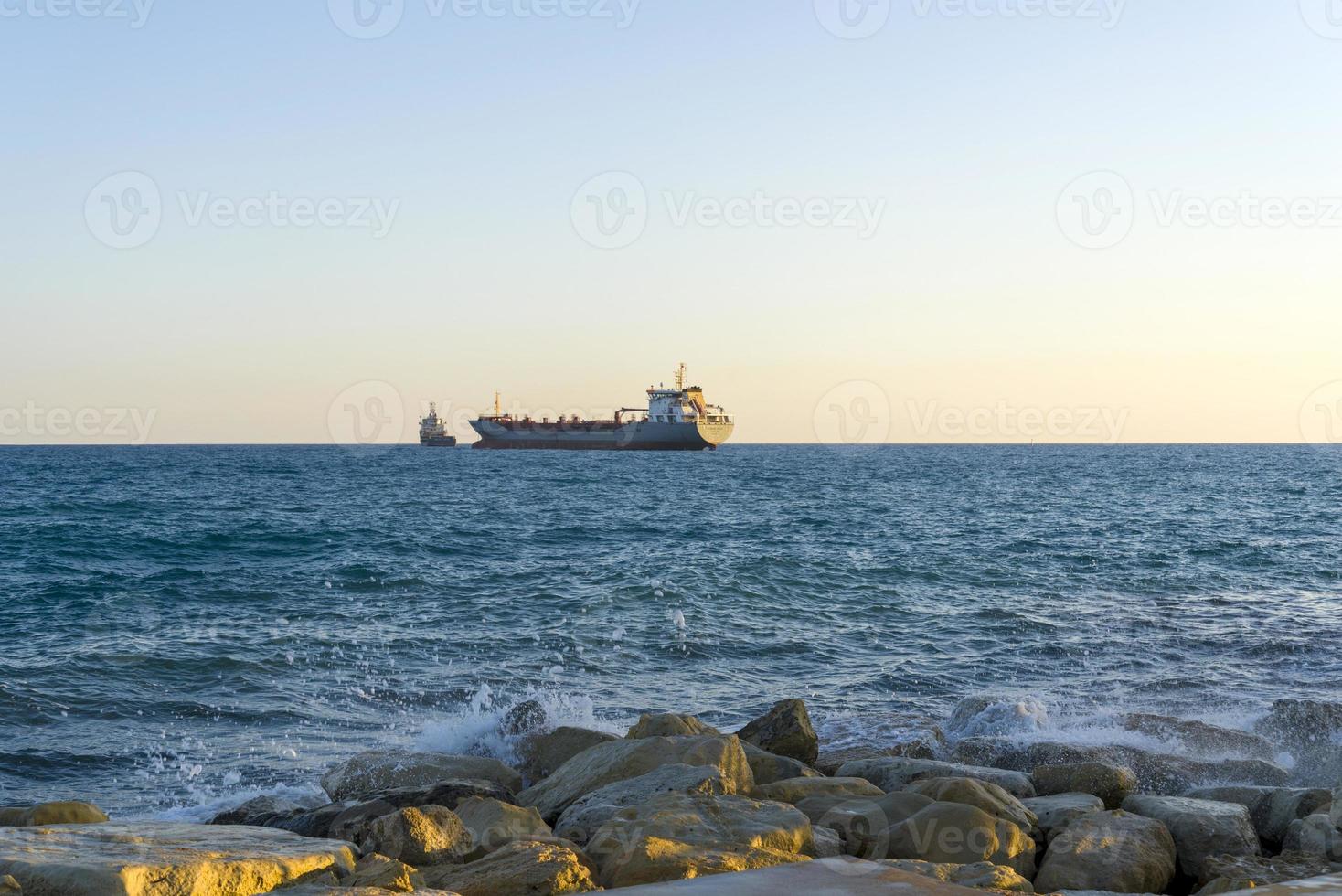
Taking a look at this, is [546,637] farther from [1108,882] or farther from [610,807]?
[1108,882]

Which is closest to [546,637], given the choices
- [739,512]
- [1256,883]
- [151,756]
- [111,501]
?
[151,756]

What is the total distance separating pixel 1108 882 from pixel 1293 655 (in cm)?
1080

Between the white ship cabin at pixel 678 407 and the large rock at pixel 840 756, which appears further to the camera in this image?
the white ship cabin at pixel 678 407

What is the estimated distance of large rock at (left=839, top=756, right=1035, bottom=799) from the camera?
8094 mm

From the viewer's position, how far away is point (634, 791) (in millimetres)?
6871

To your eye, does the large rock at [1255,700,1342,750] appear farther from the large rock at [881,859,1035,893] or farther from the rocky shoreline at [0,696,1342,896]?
the large rock at [881,859,1035,893]

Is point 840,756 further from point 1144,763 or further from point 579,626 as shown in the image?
point 579,626

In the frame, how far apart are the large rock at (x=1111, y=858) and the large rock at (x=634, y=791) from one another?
1.95 metres

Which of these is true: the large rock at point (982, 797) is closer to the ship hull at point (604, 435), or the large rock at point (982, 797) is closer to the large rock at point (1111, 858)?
the large rock at point (1111, 858)

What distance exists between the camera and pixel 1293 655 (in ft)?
48.8

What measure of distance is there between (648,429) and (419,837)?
10440 centimetres

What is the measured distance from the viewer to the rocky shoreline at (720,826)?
4.92 metres

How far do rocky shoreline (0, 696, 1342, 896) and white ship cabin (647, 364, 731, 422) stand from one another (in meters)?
101

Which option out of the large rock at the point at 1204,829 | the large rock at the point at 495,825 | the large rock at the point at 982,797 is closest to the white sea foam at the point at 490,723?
the large rock at the point at 495,825
